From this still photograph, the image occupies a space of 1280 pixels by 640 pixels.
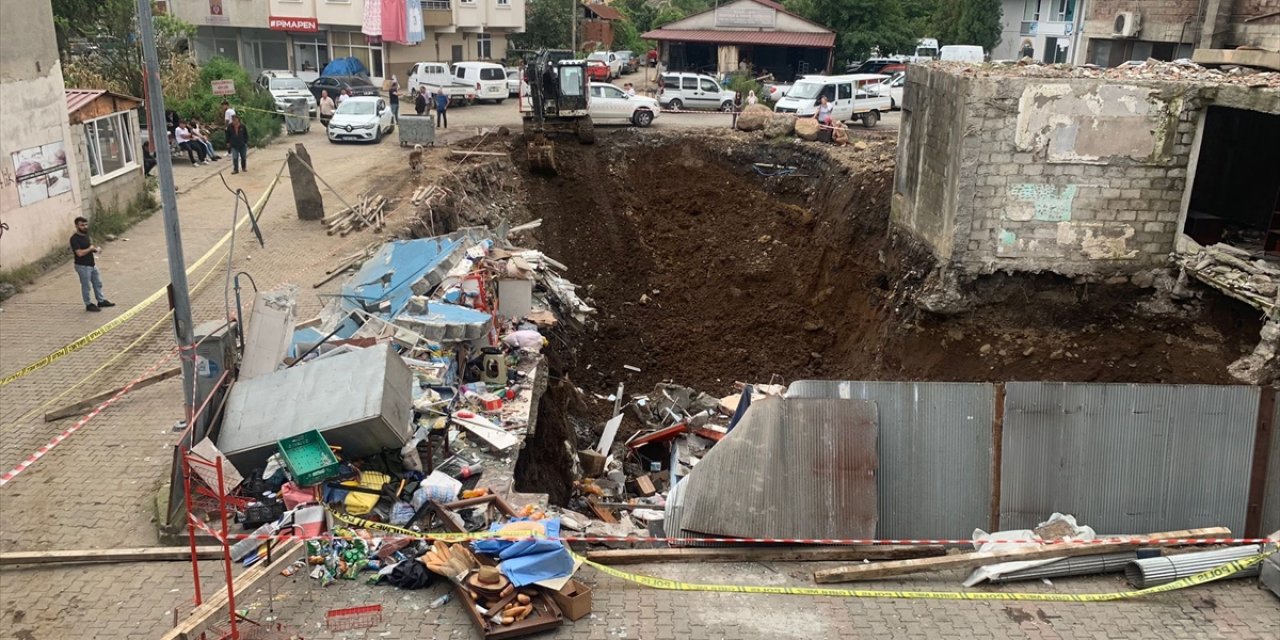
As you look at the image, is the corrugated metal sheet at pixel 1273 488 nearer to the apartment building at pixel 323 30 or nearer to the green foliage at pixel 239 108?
the green foliage at pixel 239 108

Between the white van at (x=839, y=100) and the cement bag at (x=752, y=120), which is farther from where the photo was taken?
the white van at (x=839, y=100)

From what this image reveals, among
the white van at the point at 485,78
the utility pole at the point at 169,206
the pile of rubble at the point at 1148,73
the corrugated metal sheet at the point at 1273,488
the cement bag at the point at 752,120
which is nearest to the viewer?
the utility pole at the point at 169,206

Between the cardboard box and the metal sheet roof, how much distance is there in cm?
3691

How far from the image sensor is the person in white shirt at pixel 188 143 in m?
23.1

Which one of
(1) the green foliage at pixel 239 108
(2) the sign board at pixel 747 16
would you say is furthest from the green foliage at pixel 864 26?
(1) the green foliage at pixel 239 108

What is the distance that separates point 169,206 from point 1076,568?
8058 millimetres

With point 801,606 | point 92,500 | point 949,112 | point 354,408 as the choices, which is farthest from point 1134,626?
point 92,500

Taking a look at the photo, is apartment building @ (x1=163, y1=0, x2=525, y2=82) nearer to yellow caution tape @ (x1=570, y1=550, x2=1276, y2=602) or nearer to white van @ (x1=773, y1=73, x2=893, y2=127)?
white van @ (x1=773, y1=73, x2=893, y2=127)

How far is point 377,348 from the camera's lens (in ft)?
29.1

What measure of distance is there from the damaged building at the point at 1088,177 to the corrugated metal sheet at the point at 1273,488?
11.9 feet

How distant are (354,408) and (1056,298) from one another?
383 inches

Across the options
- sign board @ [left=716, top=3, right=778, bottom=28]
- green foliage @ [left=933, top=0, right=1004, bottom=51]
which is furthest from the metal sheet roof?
green foliage @ [left=933, top=0, right=1004, bottom=51]

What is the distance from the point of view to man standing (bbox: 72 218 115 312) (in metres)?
12.8

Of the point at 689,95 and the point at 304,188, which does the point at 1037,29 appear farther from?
the point at 304,188
